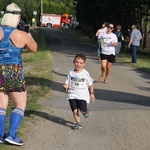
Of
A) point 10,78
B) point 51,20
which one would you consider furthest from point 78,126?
point 51,20

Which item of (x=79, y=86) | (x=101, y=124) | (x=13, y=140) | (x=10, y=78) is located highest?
(x=10, y=78)

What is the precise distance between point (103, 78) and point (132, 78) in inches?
49.0

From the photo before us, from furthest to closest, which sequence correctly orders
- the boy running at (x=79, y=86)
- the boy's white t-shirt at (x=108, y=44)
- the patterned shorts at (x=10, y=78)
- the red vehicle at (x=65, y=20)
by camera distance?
1. the red vehicle at (x=65, y=20)
2. the boy's white t-shirt at (x=108, y=44)
3. the boy running at (x=79, y=86)
4. the patterned shorts at (x=10, y=78)

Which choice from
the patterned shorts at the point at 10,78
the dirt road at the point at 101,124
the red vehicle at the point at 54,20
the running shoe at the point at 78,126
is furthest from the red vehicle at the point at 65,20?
the patterned shorts at the point at 10,78

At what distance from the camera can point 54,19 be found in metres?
98.1

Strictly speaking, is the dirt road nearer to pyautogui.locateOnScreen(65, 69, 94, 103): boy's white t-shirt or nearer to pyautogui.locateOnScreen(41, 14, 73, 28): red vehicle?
pyautogui.locateOnScreen(65, 69, 94, 103): boy's white t-shirt

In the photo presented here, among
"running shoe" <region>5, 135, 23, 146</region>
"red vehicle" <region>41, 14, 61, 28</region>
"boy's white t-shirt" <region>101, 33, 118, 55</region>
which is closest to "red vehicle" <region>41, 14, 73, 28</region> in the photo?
"red vehicle" <region>41, 14, 61, 28</region>

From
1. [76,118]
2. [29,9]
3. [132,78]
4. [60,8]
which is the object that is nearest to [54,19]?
[60,8]

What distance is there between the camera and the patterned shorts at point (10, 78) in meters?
5.47

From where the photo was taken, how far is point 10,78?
5.48 meters

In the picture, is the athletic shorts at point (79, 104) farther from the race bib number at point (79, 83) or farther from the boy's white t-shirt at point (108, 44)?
the boy's white t-shirt at point (108, 44)

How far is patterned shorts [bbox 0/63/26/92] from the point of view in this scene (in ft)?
17.9

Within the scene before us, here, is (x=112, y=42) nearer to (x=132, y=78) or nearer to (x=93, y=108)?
(x=132, y=78)

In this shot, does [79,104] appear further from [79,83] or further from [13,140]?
[13,140]
